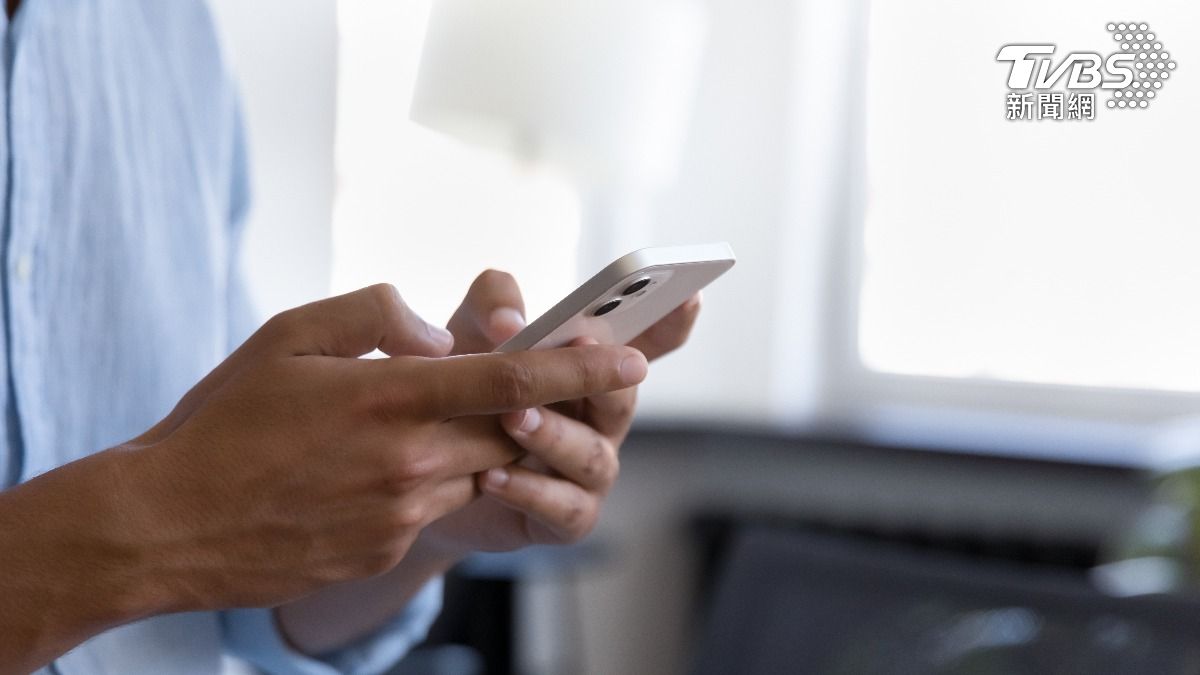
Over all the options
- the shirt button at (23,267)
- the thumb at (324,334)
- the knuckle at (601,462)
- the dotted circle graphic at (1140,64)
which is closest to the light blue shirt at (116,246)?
the shirt button at (23,267)

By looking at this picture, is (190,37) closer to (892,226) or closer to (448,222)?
(448,222)

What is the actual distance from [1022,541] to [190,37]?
1828mm

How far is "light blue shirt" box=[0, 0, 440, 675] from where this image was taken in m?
0.66

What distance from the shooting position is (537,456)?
651 mm

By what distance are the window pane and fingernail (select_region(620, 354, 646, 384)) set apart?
168cm

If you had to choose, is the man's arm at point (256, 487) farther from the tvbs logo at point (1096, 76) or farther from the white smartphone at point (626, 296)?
the tvbs logo at point (1096, 76)

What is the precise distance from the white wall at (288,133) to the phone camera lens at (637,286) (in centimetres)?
129

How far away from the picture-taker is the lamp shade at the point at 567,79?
6.15ft

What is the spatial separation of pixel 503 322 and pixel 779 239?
6.04 ft

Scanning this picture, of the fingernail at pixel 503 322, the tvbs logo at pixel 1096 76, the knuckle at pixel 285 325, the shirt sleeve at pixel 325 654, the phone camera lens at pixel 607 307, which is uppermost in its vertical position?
the tvbs logo at pixel 1096 76

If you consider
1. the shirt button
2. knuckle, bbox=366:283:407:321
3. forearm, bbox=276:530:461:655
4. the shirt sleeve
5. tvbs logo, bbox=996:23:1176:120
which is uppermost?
tvbs logo, bbox=996:23:1176:120

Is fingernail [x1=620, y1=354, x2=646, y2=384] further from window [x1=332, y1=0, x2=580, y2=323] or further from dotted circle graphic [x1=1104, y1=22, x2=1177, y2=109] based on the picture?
dotted circle graphic [x1=1104, y1=22, x2=1177, y2=109]

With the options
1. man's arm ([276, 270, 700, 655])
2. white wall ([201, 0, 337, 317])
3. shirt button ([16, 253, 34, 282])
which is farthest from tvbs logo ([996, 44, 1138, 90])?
shirt button ([16, 253, 34, 282])

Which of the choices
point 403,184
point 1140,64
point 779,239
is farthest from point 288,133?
point 1140,64
